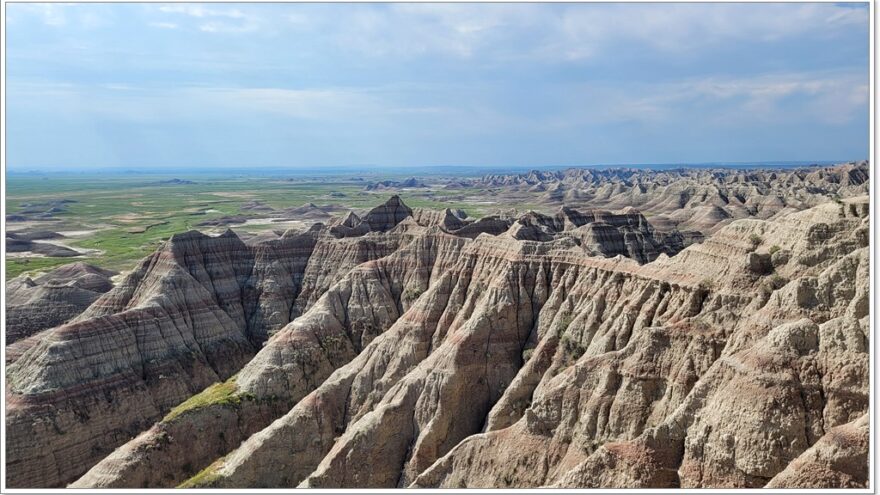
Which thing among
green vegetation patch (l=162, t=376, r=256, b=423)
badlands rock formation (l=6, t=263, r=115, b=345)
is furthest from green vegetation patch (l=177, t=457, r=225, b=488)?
badlands rock formation (l=6, t=263, r=115, b=345)

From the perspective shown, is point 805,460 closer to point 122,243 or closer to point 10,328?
point 10,328

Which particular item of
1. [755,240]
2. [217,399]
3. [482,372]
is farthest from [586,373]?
[217,399]

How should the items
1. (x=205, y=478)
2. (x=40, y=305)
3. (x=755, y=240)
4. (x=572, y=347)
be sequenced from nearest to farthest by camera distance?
(x=755, y=240) → (x=205, y=478) → (x=572, y=347) → (x=40, y=305)

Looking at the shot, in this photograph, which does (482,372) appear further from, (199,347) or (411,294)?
(199,347)

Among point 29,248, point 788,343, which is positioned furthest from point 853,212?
point 29,248

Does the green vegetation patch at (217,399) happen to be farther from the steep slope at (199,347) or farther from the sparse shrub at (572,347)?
the sparse shrub at (572,347)

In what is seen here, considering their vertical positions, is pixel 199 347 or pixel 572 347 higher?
pixel 572 347

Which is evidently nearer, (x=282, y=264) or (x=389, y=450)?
(x=389, y=450)

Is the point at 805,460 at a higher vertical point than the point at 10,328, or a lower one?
higher

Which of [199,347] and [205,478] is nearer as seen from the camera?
[205,478]
